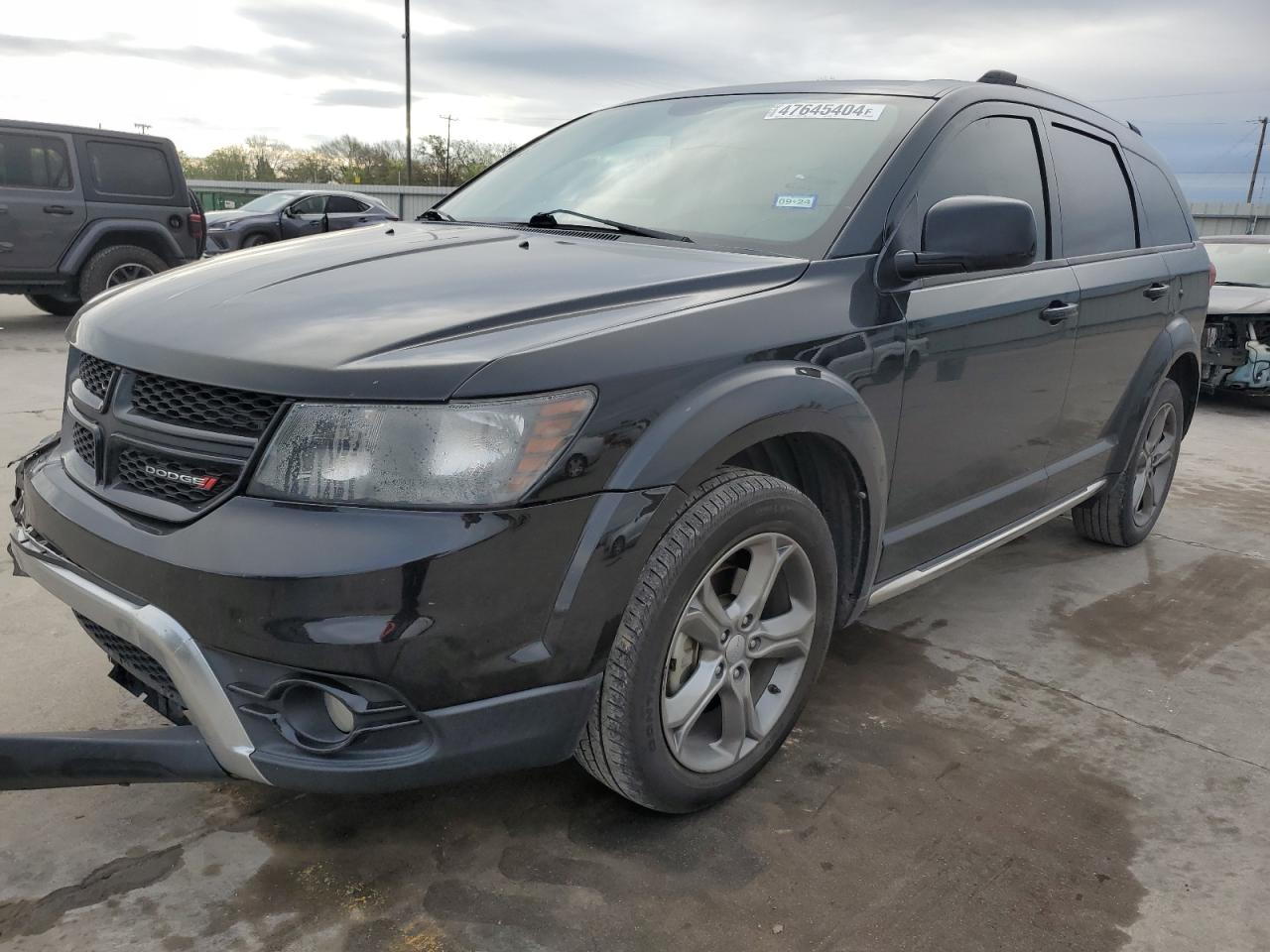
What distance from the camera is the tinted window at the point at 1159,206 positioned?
13.6 feet

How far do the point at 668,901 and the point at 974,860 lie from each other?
702mm

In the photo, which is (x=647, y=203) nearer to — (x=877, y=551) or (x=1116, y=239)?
(x=877, y=551)

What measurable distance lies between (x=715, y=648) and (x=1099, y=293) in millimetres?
2200

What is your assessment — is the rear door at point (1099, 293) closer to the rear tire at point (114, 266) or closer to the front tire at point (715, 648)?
the front tire at point (715, 648)

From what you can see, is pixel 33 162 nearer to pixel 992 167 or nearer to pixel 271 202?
pixel 271 202

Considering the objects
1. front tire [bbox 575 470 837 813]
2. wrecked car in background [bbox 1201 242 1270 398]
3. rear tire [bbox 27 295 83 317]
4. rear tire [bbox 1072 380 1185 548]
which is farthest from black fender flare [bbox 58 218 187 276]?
wrecked car in background [bbox 1201 242 1270 398]

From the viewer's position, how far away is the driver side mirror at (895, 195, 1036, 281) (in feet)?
8.32

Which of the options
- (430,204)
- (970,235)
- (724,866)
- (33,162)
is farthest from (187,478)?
(430,204)

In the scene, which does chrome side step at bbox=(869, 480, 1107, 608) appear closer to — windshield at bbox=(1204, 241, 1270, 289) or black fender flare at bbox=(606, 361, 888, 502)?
black fender flare at bbox=(606, 361, 888, 502)

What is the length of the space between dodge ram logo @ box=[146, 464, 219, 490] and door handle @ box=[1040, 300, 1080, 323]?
250 cm

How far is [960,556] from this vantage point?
3135 mm

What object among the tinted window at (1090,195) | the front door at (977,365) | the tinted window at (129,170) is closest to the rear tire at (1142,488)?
the tinted window at (1090,195)

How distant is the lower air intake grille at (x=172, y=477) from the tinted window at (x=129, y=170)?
905cm

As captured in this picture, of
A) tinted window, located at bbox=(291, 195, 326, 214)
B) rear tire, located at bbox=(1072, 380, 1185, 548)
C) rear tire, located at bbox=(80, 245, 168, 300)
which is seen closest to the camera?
rear tire, located at bbox=(1072, 380, 1185, 548)
